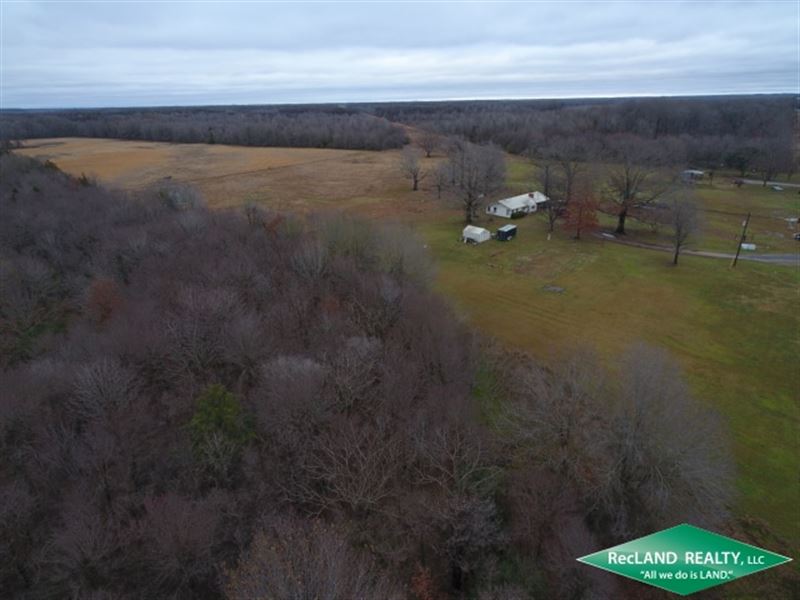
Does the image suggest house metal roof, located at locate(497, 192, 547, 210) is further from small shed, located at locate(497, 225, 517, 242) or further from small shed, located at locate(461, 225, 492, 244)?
small shed, located at locate(461, 225, 492, 244)

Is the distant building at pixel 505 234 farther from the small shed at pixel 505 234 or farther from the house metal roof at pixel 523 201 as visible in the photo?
the house metal roof at pixel 523 201

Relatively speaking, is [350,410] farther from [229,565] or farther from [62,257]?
[62,257]

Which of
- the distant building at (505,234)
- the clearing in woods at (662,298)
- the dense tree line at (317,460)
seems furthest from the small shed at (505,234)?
the dense tree line at (317,460)

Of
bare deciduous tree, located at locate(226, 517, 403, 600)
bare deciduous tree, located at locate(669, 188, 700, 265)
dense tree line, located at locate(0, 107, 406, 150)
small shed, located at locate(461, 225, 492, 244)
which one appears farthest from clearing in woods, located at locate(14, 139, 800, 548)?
dense tree line, located at locate(0, 107, 406, 150)

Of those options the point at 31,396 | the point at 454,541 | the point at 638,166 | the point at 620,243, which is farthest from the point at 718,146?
the point at 31,396

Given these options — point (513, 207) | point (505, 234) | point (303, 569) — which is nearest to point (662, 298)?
point (505, 234)
